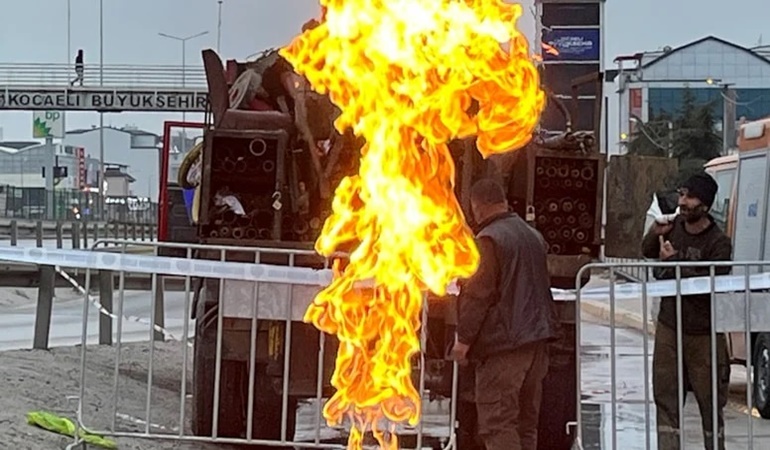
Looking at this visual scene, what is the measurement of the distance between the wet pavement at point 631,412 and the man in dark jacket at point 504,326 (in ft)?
2.72

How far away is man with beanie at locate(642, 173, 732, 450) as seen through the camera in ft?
26.6

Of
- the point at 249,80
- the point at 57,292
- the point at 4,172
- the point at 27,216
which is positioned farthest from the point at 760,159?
the point at 4,172

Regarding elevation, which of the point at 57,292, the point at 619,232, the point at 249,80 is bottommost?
the point at 57,292

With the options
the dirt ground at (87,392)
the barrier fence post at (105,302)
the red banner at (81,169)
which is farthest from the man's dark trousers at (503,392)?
the red banner at (81,169)

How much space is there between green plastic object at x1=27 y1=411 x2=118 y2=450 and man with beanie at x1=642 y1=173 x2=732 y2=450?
11.6 feet

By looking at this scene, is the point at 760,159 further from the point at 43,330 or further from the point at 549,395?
the point at 43,330

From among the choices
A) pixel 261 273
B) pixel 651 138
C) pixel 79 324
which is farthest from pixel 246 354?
pixel 651 138

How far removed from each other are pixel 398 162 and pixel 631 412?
243 inches

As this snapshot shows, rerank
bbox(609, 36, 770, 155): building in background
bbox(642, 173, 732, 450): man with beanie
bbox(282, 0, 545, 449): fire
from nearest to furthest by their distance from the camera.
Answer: bbox(282, 0, 545, 449): fire → bbox(642, 173, 732, 450): man with beanie → bbox(609, 36, 770, 155): building in background

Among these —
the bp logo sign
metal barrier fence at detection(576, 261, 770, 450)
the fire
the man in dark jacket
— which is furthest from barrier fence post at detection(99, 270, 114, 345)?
the bp logo sign

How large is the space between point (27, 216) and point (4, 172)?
42.9m

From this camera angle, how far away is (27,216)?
66.2 meters

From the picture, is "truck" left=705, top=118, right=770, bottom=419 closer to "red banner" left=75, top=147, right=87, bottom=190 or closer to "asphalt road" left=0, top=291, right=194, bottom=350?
"asphalt road" left=0, top=291, right=194, bottom=350

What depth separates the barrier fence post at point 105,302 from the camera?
13.0 m
